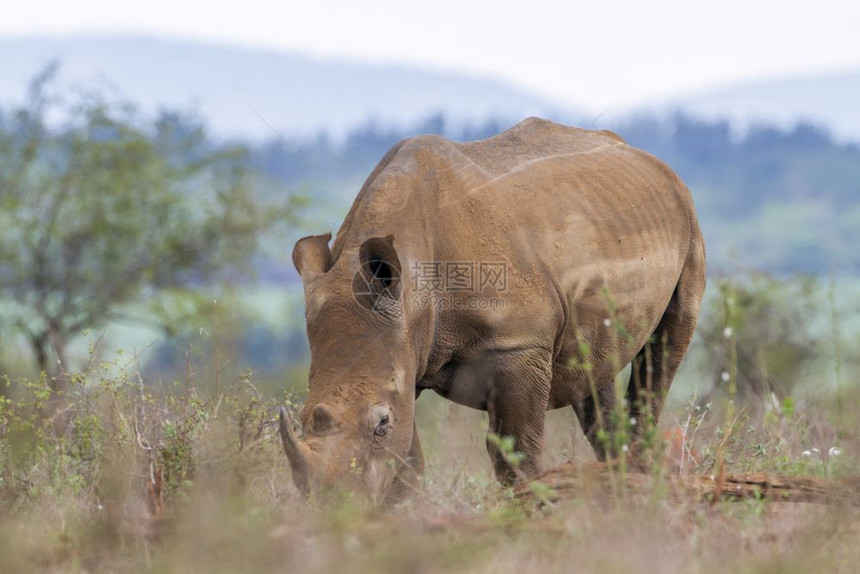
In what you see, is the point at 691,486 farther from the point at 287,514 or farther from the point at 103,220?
the point at 103,220

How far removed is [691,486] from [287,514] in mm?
1976

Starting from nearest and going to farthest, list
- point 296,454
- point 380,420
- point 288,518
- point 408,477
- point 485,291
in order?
point 288,518, point 296,454, point 380,420, point 485,291, point 408,477

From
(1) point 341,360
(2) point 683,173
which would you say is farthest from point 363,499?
(2) point 683,173

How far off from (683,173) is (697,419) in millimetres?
80370

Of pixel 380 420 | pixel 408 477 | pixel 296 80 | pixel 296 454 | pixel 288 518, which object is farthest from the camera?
pixel 296 80

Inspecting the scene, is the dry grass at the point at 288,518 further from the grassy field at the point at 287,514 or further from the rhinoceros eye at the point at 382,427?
the rhinoceros eye at the point at 382,427

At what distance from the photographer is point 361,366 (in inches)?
252

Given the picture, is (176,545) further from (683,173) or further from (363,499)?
(683,173)

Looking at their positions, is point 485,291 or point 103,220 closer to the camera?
point 485,291

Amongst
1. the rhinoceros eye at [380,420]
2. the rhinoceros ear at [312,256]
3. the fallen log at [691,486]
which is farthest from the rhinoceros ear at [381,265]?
the fallen log at [691,486]

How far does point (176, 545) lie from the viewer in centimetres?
473

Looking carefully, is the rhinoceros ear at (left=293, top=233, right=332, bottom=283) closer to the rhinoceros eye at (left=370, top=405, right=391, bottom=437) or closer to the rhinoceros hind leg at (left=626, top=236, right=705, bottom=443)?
the rhinoceros eye at (left=370, top=405, right=391, bottom=437)

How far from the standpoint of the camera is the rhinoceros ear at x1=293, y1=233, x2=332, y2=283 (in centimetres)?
675

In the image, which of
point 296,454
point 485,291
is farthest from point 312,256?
point 296,454
